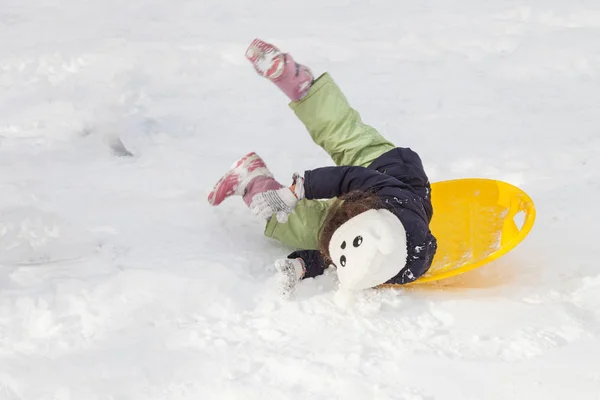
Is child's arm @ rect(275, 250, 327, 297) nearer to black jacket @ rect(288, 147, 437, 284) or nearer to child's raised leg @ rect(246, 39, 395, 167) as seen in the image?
black jacket @ rect(288, 147, 437, 284)

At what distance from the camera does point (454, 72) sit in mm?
3232

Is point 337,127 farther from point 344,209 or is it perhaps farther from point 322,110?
point 344,209

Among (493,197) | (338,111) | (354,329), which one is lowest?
(354,329)

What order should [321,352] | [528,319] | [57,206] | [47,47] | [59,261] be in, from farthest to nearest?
[47,47] → [57,206] → [59,261] → [528,319] → [321,352]

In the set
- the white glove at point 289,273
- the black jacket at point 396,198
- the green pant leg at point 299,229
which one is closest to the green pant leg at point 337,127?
the green pant leg at point 299,229

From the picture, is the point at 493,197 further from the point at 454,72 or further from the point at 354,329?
the point at 454,72

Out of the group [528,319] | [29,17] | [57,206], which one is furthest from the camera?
[29,17]

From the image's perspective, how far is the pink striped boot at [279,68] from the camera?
6.43ft

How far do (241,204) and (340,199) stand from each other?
0.45 m

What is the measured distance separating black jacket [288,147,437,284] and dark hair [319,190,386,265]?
0.05ft

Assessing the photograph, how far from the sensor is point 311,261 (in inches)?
68.9

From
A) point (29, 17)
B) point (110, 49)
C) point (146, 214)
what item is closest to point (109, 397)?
point (146, 214)

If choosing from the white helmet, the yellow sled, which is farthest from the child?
the yellow sled

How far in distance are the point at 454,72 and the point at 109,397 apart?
2.46m
